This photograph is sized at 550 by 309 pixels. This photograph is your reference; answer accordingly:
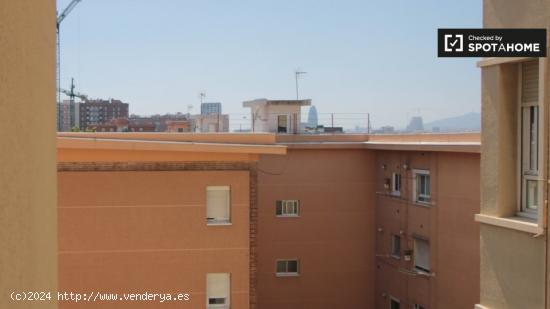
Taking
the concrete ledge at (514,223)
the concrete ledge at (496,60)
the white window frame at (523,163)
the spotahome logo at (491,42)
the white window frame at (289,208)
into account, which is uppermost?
the spotahome logo at (491,42)

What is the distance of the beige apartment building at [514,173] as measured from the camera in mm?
5582

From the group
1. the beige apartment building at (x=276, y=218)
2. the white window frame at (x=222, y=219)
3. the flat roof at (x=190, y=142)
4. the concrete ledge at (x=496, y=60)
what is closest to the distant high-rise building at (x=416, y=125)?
the beige apartment building at (x=276, y=218)

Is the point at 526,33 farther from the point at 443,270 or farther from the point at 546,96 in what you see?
the point at 443,270

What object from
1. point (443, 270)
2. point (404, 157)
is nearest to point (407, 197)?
point (404, 157)

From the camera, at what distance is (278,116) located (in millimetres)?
27531

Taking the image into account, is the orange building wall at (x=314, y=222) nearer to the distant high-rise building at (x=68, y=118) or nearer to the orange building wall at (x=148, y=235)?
the distant high-rise building at (x=68, y=118)

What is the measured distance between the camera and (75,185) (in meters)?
12.0

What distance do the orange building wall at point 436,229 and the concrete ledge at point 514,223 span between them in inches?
397

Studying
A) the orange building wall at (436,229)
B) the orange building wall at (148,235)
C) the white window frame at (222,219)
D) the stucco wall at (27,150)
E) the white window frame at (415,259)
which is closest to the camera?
the stucco wall at (27,150)

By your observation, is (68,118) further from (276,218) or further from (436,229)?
(436,229)

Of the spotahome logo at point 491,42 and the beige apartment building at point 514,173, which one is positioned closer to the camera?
the spotahome logo at point 491,42

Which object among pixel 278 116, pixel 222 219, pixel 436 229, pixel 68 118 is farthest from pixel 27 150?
pixel 68 118

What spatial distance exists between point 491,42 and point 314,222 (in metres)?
17.2

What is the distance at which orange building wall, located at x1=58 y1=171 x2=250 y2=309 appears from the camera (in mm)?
12055
